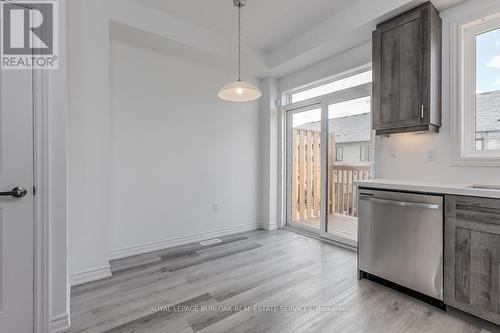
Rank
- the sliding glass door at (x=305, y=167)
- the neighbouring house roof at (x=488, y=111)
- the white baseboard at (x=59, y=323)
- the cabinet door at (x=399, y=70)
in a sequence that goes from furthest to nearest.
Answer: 1. the sliding glass door at (x=305, y=167)
2. the cabinet door at (x=399, y=70)
3. the neighbouring house roof at (x=488, y=111)
4. the white baseboard at (x=59, y=323)

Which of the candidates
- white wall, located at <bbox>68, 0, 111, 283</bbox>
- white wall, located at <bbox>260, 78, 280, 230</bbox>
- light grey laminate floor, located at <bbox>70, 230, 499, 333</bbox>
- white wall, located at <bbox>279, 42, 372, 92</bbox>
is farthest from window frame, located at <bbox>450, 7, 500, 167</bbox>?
white wall, located at <bbox>68, 0, 111, 283</bbox>

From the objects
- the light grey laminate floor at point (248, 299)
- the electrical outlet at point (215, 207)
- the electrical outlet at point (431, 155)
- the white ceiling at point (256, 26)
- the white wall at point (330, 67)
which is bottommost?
the light grey laminate floor at point (248, 299)

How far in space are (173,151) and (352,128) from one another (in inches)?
99.6

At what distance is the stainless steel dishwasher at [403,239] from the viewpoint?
6.42ft

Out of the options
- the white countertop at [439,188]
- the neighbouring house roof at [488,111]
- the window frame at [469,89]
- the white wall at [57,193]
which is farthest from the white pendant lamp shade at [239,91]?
the neighbouring house roof at [488,111]

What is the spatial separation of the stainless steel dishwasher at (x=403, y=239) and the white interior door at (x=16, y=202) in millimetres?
2766

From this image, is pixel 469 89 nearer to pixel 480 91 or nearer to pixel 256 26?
pixel 480 91

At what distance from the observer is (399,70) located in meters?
2.44

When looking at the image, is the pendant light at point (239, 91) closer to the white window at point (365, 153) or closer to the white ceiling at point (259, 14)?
the white ceiling at point (259, 14)

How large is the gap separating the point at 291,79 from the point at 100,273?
3.79 metres

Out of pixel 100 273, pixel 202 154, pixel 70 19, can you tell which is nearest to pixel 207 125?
pixel 202 154

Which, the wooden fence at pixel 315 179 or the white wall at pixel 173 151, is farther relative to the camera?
the wooden fence at pixel 315 179

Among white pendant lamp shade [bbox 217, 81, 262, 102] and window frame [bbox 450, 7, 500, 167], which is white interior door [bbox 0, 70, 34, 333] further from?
window frame [bbox 450, 7, 500, 167]

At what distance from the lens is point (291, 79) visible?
13.4ft
